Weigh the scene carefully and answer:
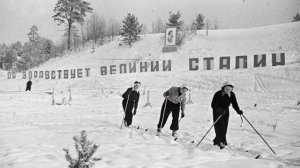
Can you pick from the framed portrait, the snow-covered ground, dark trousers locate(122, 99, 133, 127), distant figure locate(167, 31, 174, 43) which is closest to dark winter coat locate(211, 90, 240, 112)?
the snow-covered ground

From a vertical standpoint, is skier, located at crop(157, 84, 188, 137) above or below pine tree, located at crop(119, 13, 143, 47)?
below

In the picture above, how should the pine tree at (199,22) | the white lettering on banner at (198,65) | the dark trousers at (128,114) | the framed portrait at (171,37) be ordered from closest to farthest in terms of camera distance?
the dark trousers at (128,114), the white lettering on banner at (198,65), the framed portrait at (171,37), the pine tree at (199,22)

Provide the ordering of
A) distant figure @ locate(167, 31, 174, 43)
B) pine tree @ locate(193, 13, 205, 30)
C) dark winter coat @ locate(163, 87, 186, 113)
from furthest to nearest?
1. pine tree @ locate(193, 13, 205, 30)
2. distant figure @ locate(167, 31, 174, 43)
3. dark winter coat @ locate(163, 87, 186, 113)

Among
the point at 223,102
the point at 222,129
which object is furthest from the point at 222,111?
the point at 222,129

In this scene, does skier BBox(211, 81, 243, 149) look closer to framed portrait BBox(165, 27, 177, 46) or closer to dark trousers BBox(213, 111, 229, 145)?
dark trousers BBox(213, 111, 229, 145)

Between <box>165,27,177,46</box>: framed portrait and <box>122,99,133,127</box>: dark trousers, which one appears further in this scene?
<box>165,27,177,46</box>: framed portrait

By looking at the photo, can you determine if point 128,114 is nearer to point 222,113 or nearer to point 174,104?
point 174,104

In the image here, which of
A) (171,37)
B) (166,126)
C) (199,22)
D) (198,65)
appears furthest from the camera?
(199,22)

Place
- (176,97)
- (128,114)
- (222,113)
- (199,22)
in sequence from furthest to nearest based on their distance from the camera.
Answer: (199,22), (128,114), (176,97), (222,113)

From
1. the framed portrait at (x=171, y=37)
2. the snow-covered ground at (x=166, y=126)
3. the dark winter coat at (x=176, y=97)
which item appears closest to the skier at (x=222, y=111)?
the snow-covered ground at (x=166, y=126)

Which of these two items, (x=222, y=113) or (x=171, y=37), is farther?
(x=171, y=37)

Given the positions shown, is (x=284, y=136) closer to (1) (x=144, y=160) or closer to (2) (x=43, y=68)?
(1) (x=144, y=160)

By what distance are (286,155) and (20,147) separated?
5568 millimetres

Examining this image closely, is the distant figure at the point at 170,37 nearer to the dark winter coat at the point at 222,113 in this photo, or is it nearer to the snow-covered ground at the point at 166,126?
the snow-covered ground at the point at 166,126
